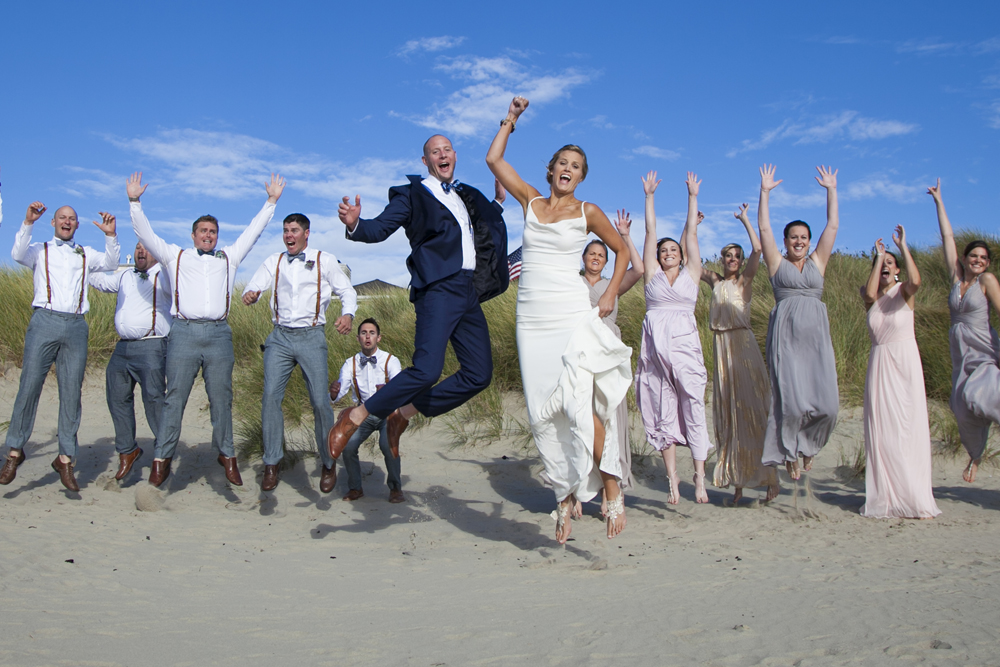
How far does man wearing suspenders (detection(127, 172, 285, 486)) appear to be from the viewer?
6359mm

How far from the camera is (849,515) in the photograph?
6.02 m

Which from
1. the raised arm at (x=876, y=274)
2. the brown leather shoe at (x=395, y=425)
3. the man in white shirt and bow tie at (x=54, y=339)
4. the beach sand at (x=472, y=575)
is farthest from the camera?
the man in white shirt and bow tie at (x=54, y=339)

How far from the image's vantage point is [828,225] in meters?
6.00

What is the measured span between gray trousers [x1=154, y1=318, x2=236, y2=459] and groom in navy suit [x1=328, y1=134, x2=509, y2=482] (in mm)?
1980

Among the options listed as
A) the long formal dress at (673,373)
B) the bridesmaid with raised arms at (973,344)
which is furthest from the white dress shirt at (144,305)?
the bridesmaid with raised arms at (973,344)

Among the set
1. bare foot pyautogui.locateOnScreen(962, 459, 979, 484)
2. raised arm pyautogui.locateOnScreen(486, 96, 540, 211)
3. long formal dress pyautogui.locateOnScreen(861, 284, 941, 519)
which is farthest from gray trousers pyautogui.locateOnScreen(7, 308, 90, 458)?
bare foot pyautogui.locateOnScreen(962, 459, 979, 484)

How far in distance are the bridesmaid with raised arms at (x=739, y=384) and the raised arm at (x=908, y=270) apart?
105 centimetres

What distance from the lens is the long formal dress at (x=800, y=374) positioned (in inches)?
232

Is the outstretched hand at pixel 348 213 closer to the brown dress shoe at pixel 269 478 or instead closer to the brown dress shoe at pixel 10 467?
the brown dress shoe at pixel 269 478

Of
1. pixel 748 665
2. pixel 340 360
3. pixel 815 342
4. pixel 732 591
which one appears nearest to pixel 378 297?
pixel 340 360

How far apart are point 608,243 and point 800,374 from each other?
2.20 meters

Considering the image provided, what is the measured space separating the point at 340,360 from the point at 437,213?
19.8 feet

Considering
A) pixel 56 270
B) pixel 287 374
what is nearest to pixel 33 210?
pixel 56 270

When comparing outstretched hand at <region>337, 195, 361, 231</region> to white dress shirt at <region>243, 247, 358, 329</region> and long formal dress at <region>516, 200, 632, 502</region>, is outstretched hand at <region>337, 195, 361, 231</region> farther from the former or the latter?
white dress shirt at <region>243, 247, 358, 329</region>
